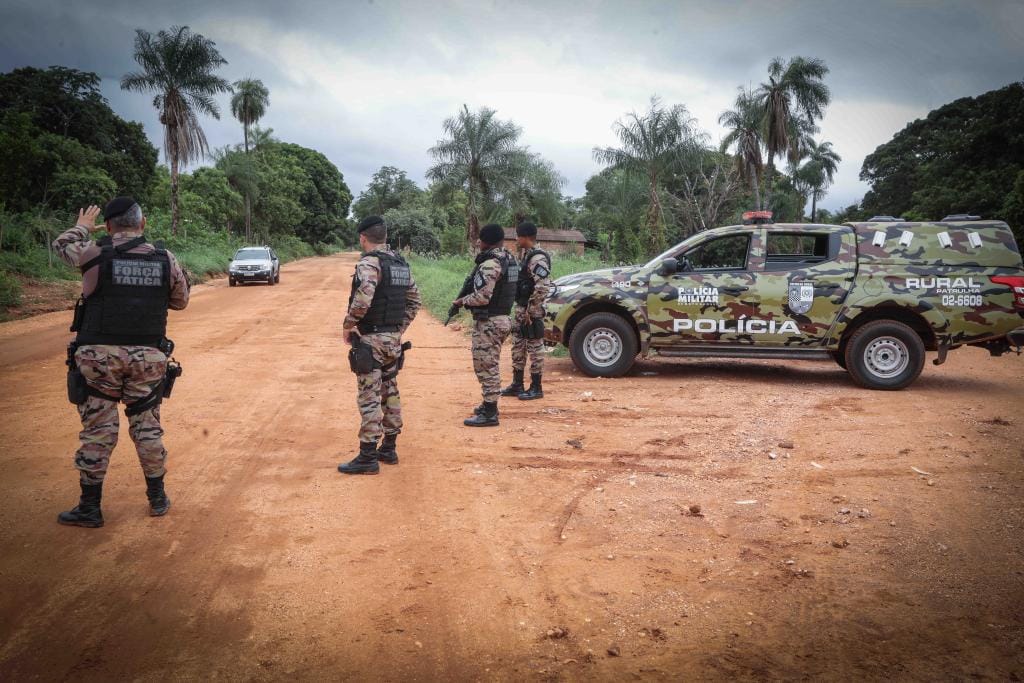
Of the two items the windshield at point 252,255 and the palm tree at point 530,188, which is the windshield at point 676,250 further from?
the palm tree at point 530,188

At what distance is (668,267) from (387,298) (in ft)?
14.2

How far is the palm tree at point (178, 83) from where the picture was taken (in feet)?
101

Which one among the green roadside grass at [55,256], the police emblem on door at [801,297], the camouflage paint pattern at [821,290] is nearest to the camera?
the camouflage paint pattern at [821,290]

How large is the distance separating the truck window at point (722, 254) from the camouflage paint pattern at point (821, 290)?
8 cm

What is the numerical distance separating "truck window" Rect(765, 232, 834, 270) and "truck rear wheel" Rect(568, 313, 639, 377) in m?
1.85

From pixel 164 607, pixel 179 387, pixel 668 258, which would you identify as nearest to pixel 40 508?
pixel 164 607

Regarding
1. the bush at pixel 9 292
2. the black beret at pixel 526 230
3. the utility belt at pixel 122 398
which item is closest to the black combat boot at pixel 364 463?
the utility belt at pixel 122 398

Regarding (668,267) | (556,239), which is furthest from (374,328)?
(556,239)

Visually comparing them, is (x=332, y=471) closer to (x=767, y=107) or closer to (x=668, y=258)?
(x=668, y=258)

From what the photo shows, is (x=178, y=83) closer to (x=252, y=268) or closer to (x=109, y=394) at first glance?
(x=252, y=268)

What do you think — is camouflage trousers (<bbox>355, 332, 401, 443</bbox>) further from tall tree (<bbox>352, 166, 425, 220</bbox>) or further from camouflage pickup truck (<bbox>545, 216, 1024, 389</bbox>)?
tall tree (<bbox>352, 166, 425, 220</bbox>)

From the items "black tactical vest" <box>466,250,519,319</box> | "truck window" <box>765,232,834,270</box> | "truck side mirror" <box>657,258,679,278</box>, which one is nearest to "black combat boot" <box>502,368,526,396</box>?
"black tactical vest" <box>466,250,519,319</box>

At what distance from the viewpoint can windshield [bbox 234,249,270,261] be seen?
25.2 metres

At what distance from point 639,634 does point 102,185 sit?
29.9 m
